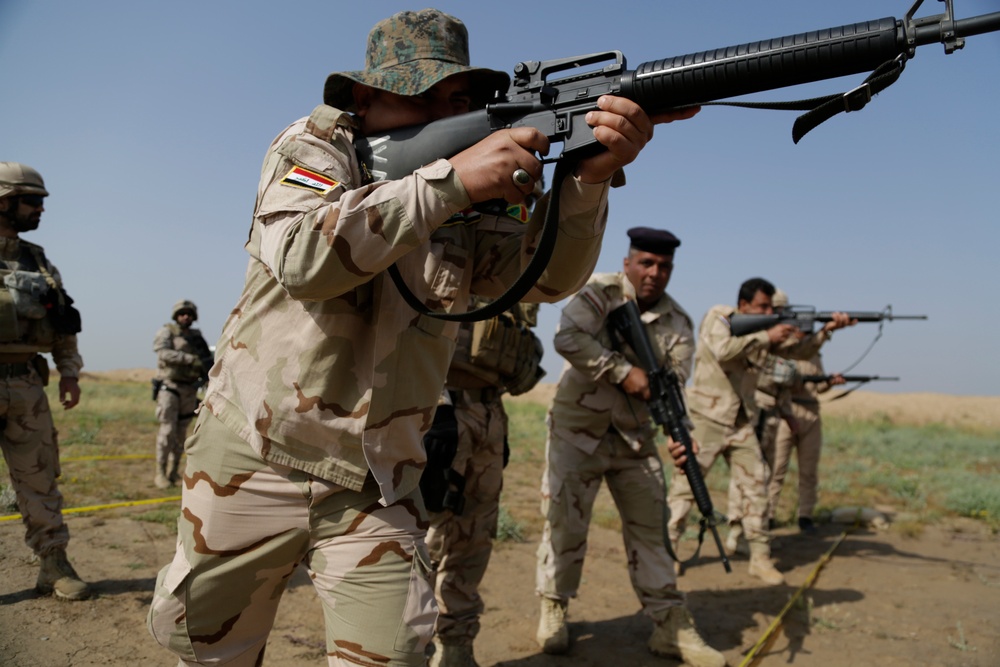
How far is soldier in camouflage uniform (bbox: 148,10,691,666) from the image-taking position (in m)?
2.00

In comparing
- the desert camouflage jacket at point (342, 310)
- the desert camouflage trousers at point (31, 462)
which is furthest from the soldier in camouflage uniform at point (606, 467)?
the desert camouflage trousers at point (31, 462)

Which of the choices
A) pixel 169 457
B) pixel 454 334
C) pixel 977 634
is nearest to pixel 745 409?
pixel 977 634

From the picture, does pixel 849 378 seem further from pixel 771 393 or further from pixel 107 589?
pixel 107 589

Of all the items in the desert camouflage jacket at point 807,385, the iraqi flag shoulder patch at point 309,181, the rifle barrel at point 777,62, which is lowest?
the desert camouflage jacket at point 807,385

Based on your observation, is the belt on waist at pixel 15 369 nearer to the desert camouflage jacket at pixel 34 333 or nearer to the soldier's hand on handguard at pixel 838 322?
the desert camouflage jacket at pixel 34 333

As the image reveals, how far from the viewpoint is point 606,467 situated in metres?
4.76

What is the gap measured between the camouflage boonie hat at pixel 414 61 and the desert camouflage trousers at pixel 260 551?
1132 mm

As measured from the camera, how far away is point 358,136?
2.36 m

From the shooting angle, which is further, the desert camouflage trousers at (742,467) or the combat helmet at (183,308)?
the combat helmet at (183,308)

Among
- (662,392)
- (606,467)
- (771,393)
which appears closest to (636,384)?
(662,392)

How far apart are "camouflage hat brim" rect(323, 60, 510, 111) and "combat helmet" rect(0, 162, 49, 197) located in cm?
330

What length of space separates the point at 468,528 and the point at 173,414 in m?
6.38

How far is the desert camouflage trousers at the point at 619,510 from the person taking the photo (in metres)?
4.47

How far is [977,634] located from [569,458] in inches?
122
